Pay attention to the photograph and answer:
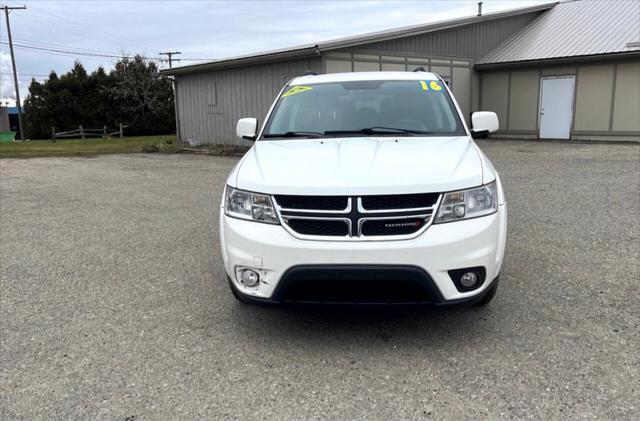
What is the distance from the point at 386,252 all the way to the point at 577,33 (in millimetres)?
20633

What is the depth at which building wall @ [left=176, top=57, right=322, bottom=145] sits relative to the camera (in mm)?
16812

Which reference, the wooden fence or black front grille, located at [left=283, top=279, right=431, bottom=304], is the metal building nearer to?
black front grille, located at [left=283, top=279, right=431, bottom=304]

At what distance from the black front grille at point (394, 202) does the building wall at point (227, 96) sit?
13.0m

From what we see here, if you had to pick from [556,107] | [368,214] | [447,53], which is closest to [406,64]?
[447,53]

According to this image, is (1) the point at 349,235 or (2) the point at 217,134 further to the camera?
(2) the point at 217,134

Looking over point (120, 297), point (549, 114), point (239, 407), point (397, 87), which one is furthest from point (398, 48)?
point (239, 407)

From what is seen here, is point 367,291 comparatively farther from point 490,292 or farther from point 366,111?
point 366,111

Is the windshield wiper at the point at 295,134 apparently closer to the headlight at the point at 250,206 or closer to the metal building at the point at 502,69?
the headlight at the point at 250,206

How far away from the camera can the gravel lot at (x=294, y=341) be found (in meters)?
2.73

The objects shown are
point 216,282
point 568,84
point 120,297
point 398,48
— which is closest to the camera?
point 120,297

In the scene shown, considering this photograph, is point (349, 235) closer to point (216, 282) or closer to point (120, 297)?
point (216, 282)

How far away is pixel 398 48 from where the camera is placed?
1758cm

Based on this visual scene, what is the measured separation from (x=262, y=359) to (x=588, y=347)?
6.59 feet

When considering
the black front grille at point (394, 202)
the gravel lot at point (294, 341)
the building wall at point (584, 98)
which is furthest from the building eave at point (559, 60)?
the black front grille at point (394, 202)
